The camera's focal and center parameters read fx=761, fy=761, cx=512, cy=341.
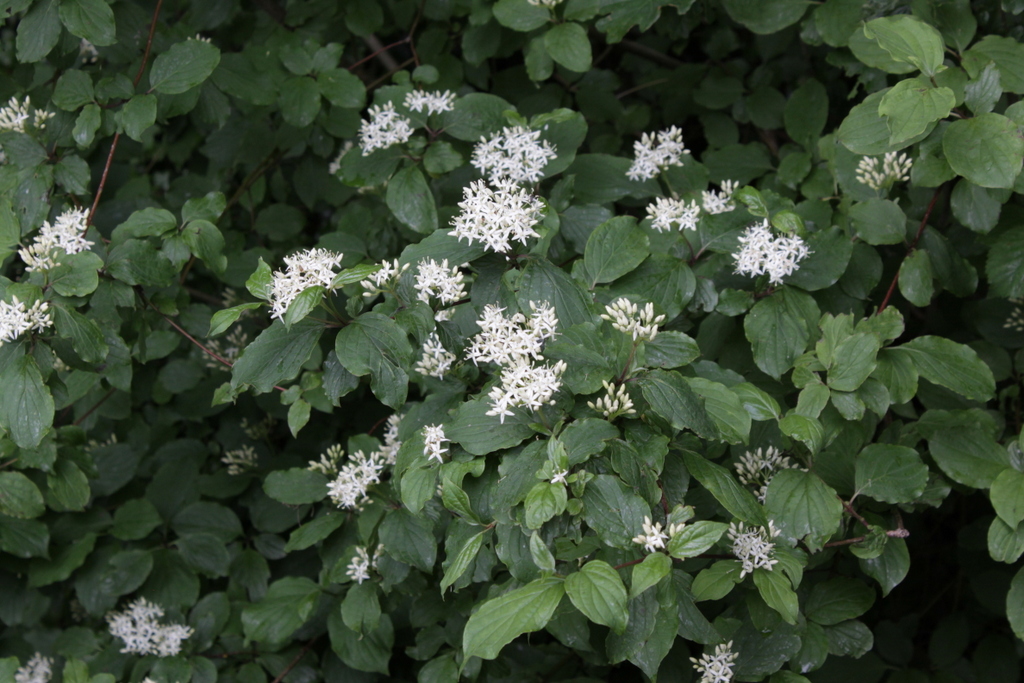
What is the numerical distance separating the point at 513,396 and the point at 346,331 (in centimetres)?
37

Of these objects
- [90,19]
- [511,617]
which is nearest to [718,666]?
[511,617]

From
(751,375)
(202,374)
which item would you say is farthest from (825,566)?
(202,374)

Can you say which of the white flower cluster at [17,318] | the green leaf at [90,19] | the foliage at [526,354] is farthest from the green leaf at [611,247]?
the green leaf at [90,19]

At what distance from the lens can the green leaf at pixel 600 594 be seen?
3.48ft

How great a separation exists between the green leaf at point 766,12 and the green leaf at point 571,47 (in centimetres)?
49

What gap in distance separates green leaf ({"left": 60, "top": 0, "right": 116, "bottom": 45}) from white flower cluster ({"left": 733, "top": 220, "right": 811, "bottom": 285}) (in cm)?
157

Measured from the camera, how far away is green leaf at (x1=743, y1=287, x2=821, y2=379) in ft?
5.53

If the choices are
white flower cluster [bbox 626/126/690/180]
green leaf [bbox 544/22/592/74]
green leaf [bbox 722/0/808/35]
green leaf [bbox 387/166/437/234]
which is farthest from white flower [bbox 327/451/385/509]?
green leaf [bbox 722/0/808/35]

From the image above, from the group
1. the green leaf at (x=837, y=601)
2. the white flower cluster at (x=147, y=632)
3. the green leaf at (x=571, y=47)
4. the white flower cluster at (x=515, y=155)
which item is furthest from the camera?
the white flower cluster at (x=147, y=632)

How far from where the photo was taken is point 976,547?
2158 mm

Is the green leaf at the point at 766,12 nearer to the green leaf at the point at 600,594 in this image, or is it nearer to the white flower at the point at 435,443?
the white flower at the point at 435,443

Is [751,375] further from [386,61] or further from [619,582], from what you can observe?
[386,61]

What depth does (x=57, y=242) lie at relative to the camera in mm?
1760

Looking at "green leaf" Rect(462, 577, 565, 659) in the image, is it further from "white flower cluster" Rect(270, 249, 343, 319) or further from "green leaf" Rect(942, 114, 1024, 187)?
"green leaf" Rect(942, 114, 1024, 187)
